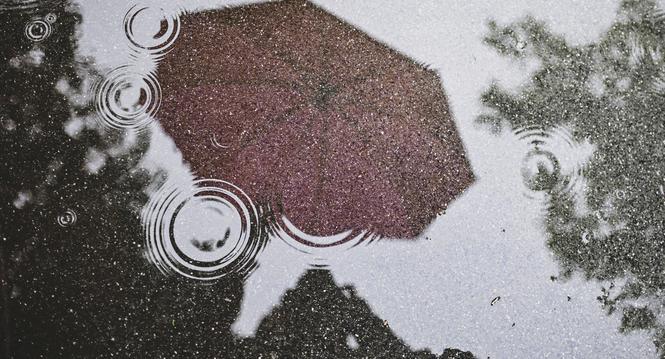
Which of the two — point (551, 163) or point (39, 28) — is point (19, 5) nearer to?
point (39, 28)

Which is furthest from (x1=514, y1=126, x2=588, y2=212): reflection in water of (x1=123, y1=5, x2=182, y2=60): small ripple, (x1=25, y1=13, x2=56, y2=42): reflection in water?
(x1=25, y1=13, x2=56, y2=42): reflection in water

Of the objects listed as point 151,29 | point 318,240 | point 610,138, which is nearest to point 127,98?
point 151,29

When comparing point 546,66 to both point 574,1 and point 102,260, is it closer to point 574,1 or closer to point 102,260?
point 574,1

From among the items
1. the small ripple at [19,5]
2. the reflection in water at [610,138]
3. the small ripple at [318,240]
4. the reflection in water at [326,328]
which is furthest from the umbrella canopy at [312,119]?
the small ripple at [19,5]

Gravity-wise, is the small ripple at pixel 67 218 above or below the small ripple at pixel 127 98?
below

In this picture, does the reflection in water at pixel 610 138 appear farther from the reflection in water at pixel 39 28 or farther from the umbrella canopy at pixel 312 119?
the reflection in water at pixel 39 28

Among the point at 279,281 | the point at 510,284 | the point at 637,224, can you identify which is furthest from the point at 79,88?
the point at 637,224

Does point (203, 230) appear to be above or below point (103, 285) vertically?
above
